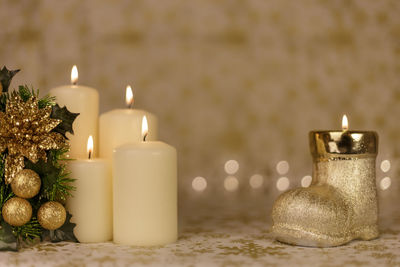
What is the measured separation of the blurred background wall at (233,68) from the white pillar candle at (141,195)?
0.61 meters

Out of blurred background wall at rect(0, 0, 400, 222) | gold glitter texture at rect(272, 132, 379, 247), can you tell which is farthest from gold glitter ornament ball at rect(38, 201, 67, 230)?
blurred background wall at rect(0, 0, 400, 222)

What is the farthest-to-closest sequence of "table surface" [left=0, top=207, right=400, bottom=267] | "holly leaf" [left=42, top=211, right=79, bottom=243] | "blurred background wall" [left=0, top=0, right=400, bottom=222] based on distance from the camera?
"blurred background wall" [left=0, top=0, right=400, bottom=222] < "holly leaf" [left=42, top=211, right=79, bottom=243] < "table surface" [left=0, top=207, right=400, bottom=267]

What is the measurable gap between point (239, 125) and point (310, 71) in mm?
217

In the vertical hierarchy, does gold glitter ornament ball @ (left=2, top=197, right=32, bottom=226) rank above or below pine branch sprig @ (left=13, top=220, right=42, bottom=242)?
above

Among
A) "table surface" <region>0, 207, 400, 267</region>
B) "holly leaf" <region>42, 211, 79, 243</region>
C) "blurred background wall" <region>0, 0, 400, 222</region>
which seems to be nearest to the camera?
"table surface" <region>0, 207, 400, 267</region>

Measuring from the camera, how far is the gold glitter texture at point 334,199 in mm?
730

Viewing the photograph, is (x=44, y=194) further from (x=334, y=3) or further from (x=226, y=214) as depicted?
(x=334, y=3)

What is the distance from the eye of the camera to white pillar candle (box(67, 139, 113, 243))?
0.78 metres

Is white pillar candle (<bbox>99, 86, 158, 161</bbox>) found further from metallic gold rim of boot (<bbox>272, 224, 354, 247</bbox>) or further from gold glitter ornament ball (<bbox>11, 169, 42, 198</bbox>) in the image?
metallic gold rim of boot (<bbox>272, 224, 354, 247</bbox>)

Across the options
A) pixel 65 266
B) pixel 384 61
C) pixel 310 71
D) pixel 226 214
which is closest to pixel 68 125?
pixel 65 266

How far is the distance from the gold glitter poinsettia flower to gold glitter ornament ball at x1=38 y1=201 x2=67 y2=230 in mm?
57

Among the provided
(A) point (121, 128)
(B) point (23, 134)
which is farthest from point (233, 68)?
(B) point (23, 134)

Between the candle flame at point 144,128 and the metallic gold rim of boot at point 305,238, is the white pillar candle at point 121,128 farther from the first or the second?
the metallic gold rim of boot at point 305,238

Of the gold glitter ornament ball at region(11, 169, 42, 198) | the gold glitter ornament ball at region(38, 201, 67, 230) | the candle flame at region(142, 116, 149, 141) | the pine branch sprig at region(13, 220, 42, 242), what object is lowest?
the pine branch sprig at region(13, 220, 42, 242)
